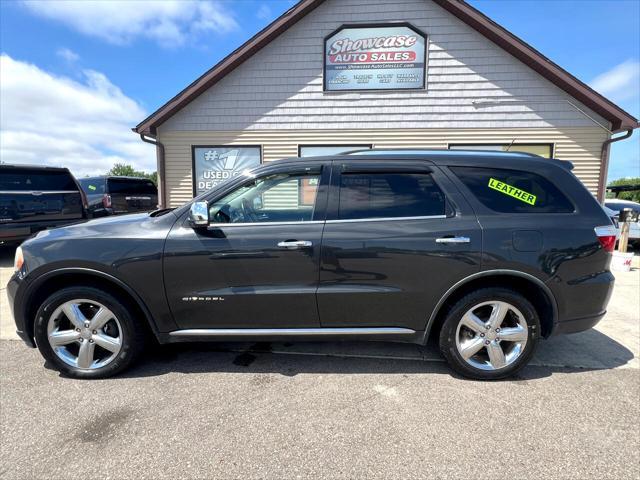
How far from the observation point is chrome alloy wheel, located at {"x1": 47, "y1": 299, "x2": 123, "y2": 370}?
281cm

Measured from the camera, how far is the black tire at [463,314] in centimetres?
275

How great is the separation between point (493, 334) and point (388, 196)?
1354mm

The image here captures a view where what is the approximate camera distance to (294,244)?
267 centimetres

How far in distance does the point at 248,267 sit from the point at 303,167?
91cm

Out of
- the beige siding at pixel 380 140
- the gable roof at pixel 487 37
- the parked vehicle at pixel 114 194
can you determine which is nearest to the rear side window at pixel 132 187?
the parked vehicle at pixel 114 194

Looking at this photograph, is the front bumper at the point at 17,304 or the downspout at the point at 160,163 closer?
the front bumper at the point at 17,304

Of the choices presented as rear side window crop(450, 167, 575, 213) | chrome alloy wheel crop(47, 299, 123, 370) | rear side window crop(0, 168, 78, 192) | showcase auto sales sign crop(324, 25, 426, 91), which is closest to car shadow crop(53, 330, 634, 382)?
chrome alloy wheel crop(47, 299, 123, 370)

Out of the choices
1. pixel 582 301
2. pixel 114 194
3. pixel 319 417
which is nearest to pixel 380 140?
pixel 582 301

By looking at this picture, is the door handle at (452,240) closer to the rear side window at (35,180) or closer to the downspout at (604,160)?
the rear side window at (35,180)

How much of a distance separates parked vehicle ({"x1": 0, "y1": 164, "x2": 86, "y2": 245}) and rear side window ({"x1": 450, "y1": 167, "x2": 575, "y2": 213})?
652 cm

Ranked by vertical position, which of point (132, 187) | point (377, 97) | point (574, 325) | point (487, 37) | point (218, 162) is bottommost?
point (574, 325)

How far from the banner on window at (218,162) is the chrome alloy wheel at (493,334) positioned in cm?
702

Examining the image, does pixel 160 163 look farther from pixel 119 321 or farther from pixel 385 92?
pixel 119 321

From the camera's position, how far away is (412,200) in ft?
9.18
